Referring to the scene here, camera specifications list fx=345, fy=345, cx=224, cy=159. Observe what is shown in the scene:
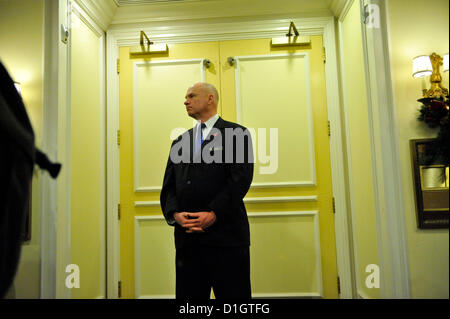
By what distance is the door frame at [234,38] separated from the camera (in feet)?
7.35

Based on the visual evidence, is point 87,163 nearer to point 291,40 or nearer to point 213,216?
point 213,216

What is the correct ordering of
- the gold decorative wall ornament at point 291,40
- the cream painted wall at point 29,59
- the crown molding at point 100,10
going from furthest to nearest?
the gold decorative wall ornament at point 291,40
the crown molding at point 100,10
the cream painted wall at point 29,59

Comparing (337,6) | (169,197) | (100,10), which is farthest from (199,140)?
(337,6)

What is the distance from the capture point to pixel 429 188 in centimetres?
146

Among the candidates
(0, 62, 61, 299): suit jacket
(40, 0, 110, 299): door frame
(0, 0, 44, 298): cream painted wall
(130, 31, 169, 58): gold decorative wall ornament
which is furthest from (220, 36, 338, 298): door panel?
(0, 62, 61, 299): suit jacket

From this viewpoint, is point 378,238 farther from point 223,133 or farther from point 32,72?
point 32,72

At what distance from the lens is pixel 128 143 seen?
2385mm

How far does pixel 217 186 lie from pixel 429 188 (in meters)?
0.95

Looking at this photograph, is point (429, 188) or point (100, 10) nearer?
point (429, 188)

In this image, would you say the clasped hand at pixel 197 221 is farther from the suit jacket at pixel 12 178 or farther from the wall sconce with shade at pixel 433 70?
the wall sconce with shade at pixel 433 70

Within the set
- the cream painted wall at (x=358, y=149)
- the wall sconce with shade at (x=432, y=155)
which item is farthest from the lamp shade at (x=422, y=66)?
the cream painted wall at (x=358, y=149)

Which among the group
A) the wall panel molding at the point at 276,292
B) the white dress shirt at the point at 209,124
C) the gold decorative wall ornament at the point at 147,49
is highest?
the gold decorative wall ornament at the point at 147,49

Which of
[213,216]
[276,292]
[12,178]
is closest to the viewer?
[12,178]

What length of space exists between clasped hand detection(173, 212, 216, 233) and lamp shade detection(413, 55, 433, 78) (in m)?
1.10
